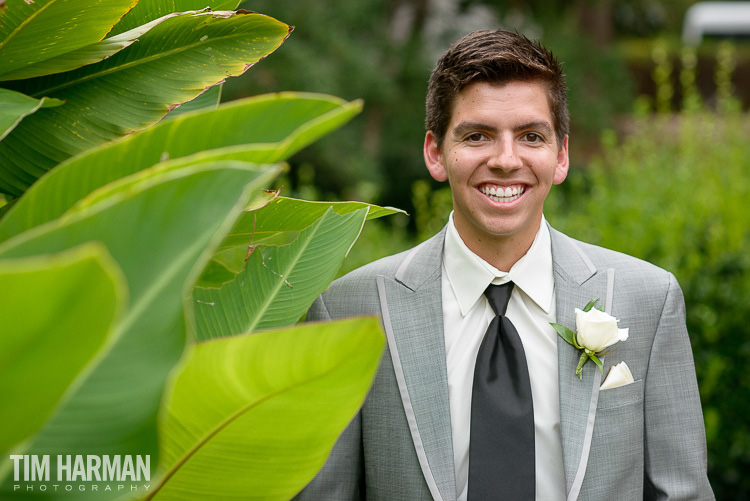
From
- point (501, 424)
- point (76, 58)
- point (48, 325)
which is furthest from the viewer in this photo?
point (501, 424)

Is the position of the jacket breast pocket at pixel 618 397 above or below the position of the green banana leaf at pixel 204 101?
below

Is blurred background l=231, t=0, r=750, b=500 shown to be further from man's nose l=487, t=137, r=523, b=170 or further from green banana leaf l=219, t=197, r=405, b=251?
green banana leaf l=219, t=197, r=405, b=251

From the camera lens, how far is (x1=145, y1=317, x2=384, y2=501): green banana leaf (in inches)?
29.7

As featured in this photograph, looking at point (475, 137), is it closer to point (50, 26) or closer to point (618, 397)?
point (618, 397)

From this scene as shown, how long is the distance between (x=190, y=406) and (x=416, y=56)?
32.4 feet

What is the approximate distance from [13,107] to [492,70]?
45.9 inches

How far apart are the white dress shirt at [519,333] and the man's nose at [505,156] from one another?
0.86ft

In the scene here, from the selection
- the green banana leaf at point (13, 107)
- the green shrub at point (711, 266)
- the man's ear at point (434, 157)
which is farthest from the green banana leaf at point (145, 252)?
the green shrub at point (711, 266)

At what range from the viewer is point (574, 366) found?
1800 mm

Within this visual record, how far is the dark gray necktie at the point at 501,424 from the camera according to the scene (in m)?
1.70

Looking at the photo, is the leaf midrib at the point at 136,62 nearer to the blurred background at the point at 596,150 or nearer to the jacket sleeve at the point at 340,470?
the jacket sleeve at the point at 340,470

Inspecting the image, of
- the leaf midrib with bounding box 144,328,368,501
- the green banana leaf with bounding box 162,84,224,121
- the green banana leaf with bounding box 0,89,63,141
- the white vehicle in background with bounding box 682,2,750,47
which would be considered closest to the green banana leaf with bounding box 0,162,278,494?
the leaf midrib with bounding box 144,328,368,501

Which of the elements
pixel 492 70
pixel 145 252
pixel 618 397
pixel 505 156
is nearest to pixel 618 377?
pixel 618 397

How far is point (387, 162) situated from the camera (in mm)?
10406
